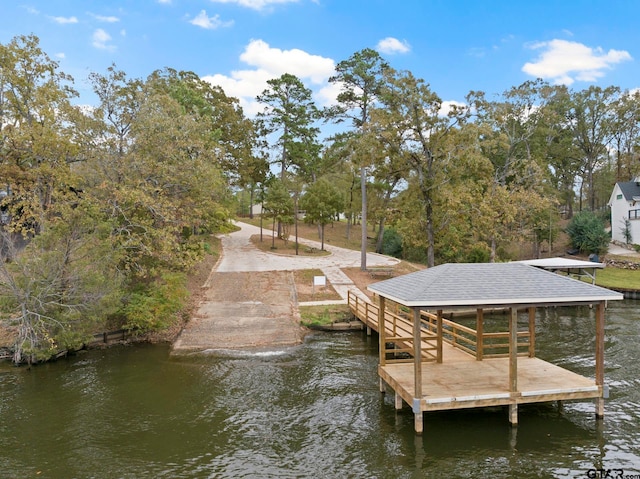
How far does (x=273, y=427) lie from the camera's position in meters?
10.1

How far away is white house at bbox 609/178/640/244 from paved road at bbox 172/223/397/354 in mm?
26633

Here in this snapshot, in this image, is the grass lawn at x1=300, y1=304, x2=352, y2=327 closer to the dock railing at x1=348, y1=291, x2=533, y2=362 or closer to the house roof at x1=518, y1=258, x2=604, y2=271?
the dock railing at x1=348, y1=291, x2=533, y2=362

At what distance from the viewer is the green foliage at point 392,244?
41.1 meters

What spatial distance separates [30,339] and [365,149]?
17.6 metres

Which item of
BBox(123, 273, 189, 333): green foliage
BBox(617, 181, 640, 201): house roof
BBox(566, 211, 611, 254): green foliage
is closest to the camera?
BBox(123, 273, 189, 333): green foliage

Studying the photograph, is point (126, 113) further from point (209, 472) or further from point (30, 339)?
point (209, 472)

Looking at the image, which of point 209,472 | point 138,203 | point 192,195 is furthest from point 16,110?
point 209,472

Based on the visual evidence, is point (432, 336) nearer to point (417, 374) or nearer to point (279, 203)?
point (417, 374)

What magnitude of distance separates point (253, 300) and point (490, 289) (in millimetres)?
15574

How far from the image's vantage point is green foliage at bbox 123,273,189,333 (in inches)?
688

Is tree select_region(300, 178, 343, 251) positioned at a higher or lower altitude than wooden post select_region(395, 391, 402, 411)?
higher

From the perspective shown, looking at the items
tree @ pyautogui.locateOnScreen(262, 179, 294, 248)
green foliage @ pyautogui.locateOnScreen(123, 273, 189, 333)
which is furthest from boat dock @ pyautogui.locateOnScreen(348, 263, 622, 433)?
tree @ pyautogui.locateOnScreen(262, 179, 294, 248)

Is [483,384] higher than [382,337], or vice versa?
[382,337]

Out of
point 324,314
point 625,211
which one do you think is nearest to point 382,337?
point 324,314
